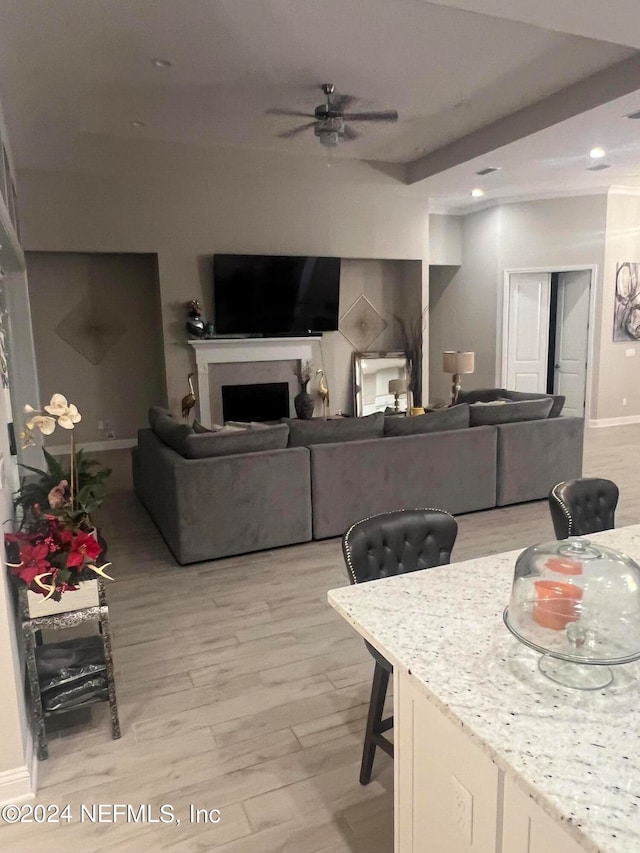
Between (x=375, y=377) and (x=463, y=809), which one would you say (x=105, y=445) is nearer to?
(x=375, y=377)

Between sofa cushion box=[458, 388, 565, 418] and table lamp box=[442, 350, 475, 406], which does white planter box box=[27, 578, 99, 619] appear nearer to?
sofa cushion box=[458, 388, 565, 418]

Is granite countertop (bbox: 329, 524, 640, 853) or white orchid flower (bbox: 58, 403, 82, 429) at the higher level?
white orchid flower (bbox: 58, 403, 82, 429)

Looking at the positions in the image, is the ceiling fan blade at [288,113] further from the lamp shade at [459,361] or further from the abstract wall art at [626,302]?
the abstract wall art at [626,302]

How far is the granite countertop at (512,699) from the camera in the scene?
96cm

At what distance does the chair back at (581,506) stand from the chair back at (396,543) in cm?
50

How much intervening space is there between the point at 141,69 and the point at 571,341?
23.4 ft

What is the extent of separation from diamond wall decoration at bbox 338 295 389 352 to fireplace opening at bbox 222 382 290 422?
1.31 meters

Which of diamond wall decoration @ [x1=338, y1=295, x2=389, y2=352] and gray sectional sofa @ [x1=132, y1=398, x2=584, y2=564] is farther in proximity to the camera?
diamond wall decoration @ [x1=338, y1=295, x2=389, y2=352]

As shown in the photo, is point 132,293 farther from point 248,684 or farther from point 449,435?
point 248,684

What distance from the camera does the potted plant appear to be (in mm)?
2221

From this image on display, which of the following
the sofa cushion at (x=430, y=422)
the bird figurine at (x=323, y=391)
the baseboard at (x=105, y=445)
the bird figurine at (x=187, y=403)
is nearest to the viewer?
the sofa cushion at (x=430, y=422)

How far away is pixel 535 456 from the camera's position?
5148mm

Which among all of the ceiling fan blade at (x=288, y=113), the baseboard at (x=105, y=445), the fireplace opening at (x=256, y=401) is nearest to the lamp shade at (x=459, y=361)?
the fireplace opening at (x=256, y=401)

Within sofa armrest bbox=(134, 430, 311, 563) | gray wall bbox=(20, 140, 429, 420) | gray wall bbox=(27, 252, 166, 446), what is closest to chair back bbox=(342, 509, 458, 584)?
sofa armrest bbox=(134, 430, 311, 563)
